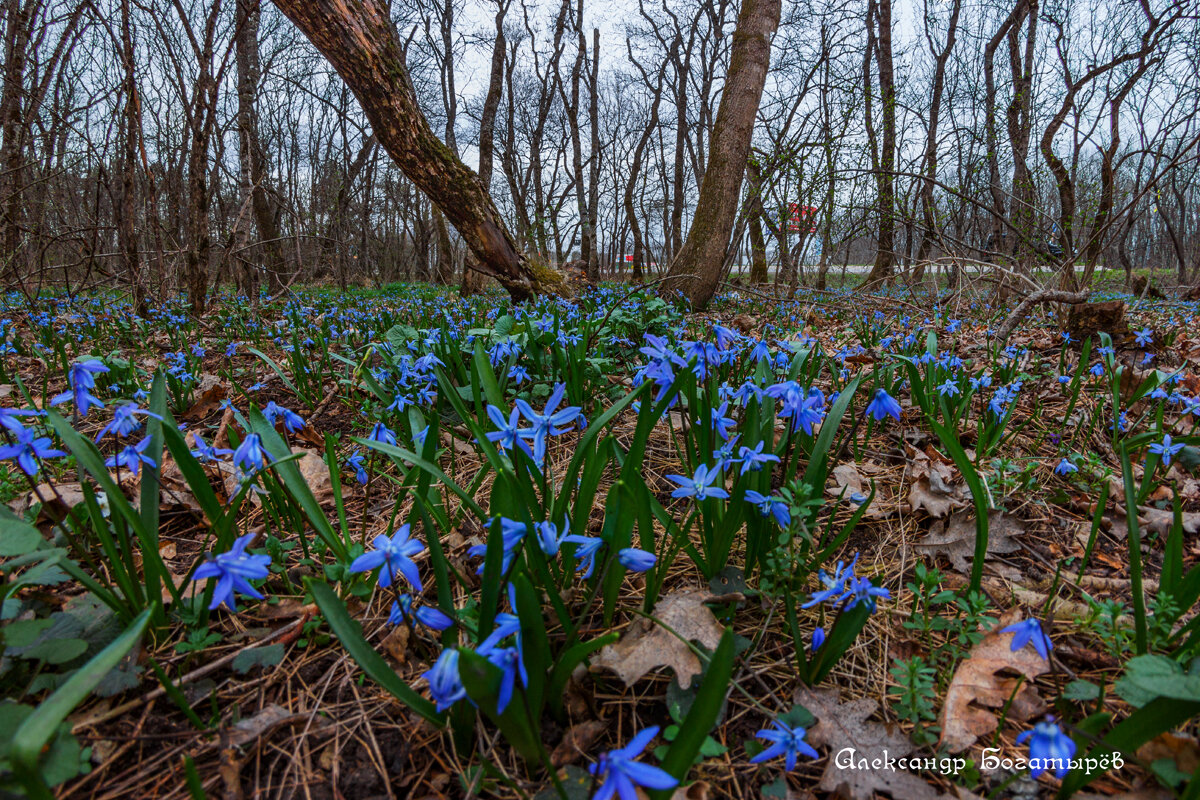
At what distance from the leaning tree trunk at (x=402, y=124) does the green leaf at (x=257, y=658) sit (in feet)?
16.3

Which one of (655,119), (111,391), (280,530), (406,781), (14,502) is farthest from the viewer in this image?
(655,119)

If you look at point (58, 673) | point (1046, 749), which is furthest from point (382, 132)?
point (1046, 749)

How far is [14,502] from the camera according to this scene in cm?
168

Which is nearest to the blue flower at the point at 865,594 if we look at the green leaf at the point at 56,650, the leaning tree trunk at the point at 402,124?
the green leaf at the point at 56,650

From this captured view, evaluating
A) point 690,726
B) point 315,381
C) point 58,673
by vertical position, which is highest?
point 315,381

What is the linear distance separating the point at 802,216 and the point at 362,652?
6262mm

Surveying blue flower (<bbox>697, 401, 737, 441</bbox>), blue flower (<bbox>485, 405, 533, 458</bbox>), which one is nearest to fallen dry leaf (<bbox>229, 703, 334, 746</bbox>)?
blue flower (<bbox>485, 405, 533, 458</bbox>)

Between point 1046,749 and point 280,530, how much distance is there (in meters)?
1.70

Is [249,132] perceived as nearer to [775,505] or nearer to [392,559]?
[392,559]

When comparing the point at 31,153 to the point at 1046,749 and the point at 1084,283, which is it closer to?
the point at 1046,749

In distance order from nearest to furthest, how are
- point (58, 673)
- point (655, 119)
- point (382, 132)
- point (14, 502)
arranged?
1. point (58, 673)
2. point (14, 502)
3. point (382, 132)
4. point (655, 119)

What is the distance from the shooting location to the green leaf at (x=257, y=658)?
1.07 metres

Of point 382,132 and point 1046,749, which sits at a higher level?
point 382,132

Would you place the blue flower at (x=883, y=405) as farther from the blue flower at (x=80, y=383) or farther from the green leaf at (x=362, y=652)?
the blue flower at (x=80, y=383)
